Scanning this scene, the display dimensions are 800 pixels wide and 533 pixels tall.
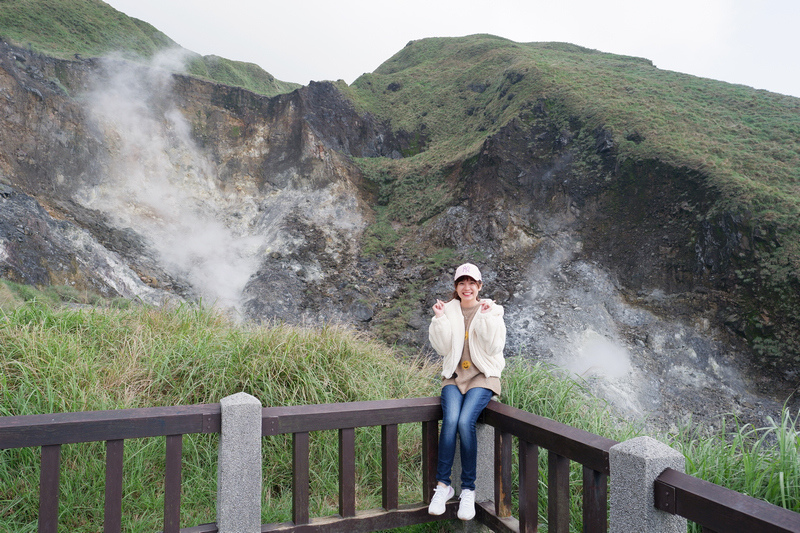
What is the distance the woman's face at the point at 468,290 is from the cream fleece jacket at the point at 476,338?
9cm

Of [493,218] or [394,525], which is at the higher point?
[493,218]

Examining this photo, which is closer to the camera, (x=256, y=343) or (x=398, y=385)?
(x=256, y=343)

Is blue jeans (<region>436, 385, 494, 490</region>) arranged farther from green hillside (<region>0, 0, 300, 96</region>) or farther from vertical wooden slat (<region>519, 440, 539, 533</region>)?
green hillside (<region>0, 0, 300, 96</region>)

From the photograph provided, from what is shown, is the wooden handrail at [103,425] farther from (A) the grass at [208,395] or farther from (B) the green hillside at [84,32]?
(B) the green hillside at [84,32]

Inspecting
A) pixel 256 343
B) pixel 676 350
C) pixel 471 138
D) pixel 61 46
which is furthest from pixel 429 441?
pixel 61 46

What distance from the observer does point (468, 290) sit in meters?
3.31

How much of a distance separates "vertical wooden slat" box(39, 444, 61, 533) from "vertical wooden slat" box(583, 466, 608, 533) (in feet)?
8.03

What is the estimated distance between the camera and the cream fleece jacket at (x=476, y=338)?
3.08m

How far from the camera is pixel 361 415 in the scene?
2861 millimetres

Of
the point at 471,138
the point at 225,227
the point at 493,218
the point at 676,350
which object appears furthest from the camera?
the point at 471,138

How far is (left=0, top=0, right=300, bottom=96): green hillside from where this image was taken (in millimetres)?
20391

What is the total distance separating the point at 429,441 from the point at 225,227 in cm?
1783

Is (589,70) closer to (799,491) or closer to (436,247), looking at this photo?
(436,247)

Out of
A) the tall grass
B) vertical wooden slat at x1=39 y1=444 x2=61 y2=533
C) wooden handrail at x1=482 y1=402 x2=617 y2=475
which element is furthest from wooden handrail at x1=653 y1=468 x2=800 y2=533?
vertical wooden slat at x1=39 y1=444 x2=61 y2=533
